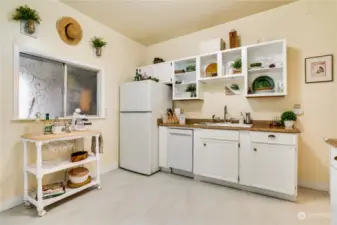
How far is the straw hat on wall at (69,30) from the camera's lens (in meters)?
2.44

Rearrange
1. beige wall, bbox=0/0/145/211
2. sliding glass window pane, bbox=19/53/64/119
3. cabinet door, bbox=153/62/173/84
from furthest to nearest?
cabinet door, bbox=153/62/173/84, sliding glass window pane, bbox=19/53/64/119, beige wall, bbox=0/0/145/211

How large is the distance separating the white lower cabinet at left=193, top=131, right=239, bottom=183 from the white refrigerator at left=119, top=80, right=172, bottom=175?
79cm

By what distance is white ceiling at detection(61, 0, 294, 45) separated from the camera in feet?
8.09

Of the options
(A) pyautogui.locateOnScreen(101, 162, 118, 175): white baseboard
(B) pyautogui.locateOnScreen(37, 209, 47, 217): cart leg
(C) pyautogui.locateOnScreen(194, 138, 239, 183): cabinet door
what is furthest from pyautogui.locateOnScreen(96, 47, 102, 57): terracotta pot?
(B) pyautogui.locateOnScreen(37, 209, 47, 217): cart leg

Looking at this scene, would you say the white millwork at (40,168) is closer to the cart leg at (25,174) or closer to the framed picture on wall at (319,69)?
the cart leg at (25,174)

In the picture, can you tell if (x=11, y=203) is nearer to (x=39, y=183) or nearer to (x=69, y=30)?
(x=39, y=183)

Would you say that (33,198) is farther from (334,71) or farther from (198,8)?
(334,71)

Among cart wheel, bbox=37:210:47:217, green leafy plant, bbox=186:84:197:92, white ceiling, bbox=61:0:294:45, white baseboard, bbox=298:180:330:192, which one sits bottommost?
cart wheel, bbox=37:210:47:217

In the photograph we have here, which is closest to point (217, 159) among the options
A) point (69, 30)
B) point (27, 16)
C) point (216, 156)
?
point (216, 156)

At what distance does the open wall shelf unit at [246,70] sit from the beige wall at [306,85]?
195 mm

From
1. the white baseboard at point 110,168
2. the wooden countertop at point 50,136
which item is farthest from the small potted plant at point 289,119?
the white baseboard at point 110,168

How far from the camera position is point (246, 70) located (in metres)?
2.55

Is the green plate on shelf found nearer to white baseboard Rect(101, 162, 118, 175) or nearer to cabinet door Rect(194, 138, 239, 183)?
cabinet door Rect(194, 138, 239, 183)

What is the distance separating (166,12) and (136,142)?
2.27 m
